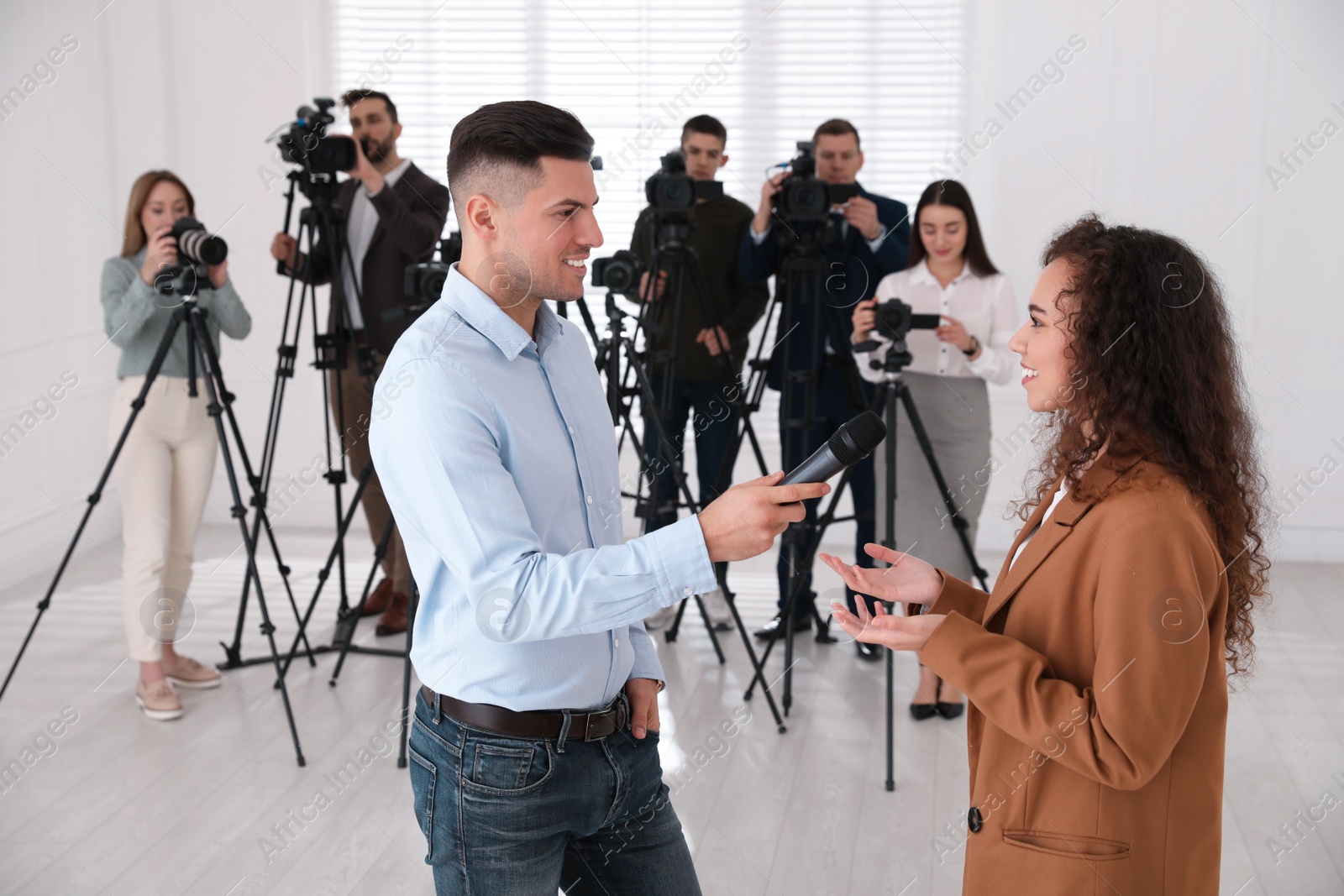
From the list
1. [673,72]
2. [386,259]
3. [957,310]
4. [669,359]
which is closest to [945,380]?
[957,310]

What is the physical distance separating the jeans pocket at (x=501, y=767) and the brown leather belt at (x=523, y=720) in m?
0.02

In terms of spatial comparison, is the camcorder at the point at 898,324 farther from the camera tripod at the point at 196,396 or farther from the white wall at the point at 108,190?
the white wall at the point at 108,190

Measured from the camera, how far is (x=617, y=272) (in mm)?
3141

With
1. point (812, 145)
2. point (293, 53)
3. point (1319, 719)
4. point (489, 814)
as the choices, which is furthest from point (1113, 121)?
point (489, 814)

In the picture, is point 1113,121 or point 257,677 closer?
point 257,677

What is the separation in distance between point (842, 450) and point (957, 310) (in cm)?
238

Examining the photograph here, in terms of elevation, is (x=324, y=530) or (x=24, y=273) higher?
(x=24, y=273)

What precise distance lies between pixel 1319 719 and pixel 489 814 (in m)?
2.99

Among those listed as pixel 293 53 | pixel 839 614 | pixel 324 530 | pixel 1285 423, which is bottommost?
pixel 324 530

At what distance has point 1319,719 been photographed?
3.33 metres

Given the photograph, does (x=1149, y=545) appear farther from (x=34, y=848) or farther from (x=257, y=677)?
(x=257, y=677)

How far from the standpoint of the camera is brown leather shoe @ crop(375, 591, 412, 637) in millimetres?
4008

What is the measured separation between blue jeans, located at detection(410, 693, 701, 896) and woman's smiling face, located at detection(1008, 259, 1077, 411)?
686mm

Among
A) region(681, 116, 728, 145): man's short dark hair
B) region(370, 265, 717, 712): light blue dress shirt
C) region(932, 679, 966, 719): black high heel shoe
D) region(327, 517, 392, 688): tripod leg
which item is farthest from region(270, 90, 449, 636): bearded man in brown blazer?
region(370, 265, 717, 712): light blue dress shirt
